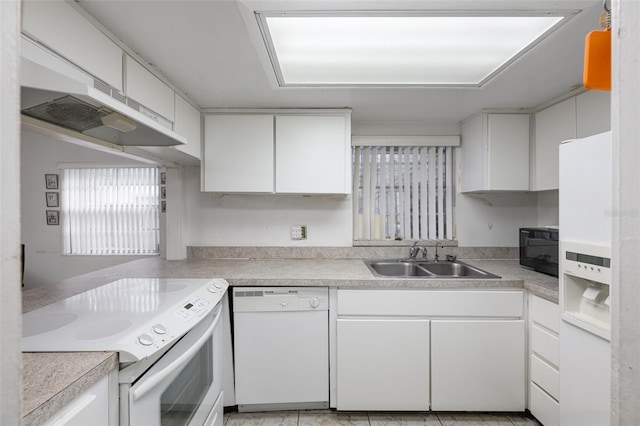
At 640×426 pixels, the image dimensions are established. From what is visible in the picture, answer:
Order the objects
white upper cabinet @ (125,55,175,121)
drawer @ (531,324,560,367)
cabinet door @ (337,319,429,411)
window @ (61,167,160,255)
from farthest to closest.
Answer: window @ (61,167,160,255) → cabinet door @ (337,319,429,411) → drawer @ (531,324,560,367) → white upper cabinet @ (125,55,175,121)

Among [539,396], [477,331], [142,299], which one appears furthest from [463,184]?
[142,299]

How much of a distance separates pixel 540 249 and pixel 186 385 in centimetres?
214

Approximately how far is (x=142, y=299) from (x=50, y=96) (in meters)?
0.86

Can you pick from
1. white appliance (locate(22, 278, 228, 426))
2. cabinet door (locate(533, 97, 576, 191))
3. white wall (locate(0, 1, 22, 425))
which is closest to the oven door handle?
white appliance (locate(22, 278, 228, 426))

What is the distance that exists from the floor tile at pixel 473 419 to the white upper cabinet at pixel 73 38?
2.47 metres

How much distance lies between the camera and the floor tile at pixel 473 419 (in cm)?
167

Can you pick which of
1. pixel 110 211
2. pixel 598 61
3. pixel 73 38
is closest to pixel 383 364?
pixel 598 61

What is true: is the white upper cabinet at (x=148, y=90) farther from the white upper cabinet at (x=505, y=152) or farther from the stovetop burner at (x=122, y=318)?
the white upper cabinet at (x=505, y=152)

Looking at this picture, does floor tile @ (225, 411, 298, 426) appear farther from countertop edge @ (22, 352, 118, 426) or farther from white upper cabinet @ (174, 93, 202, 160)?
white upper cabinet @ (174, 93, 202, 160)

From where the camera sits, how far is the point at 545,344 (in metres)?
1.53

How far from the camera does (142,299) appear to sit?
1268mm

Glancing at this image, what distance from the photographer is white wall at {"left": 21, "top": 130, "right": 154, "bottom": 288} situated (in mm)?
3273

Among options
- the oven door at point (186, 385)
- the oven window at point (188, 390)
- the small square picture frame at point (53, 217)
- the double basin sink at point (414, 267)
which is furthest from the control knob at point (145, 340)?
the small square picture frame at point (53, 217)

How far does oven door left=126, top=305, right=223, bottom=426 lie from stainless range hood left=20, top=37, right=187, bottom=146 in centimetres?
87
